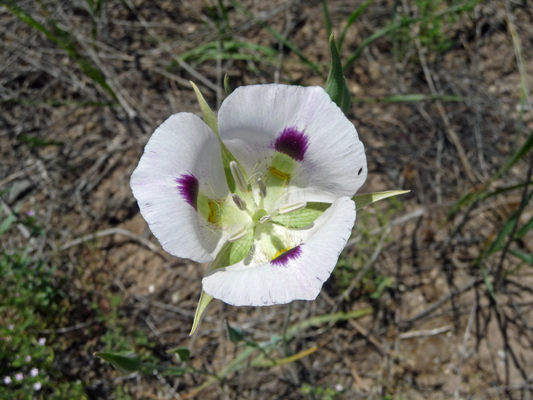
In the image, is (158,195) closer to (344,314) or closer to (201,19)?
(344,314)

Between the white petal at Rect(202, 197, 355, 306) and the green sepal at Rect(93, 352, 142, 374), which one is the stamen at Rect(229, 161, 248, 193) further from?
the green sepal at Rect(93, 352, 142, 374)

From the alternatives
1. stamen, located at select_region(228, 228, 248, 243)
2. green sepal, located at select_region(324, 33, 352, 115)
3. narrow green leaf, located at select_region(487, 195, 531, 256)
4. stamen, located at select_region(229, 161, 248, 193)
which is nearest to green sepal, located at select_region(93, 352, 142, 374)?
stamen, located at select_region(228, 228, 248, 243)

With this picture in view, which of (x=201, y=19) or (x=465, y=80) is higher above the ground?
(x=201, y=19)

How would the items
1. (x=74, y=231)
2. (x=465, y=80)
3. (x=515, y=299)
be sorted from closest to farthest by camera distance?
(x=515, y=299) → (x=74, y=231) → (x=465, y=80)

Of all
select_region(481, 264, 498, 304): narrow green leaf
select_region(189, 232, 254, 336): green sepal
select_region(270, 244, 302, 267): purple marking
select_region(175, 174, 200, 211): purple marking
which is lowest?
select_region(481, 264, 498, 304): narrow green leaf

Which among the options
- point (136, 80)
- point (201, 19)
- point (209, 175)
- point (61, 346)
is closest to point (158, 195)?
point (209, 175)

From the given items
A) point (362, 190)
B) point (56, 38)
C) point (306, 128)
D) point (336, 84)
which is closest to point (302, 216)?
point (306, 128)

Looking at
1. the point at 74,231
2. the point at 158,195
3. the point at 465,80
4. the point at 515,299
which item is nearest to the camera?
the point at 158,195

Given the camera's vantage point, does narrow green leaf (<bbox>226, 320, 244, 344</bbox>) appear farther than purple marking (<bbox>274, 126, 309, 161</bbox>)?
Yes

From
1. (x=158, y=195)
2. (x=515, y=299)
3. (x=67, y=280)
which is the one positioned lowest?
(x=515, y=299)
